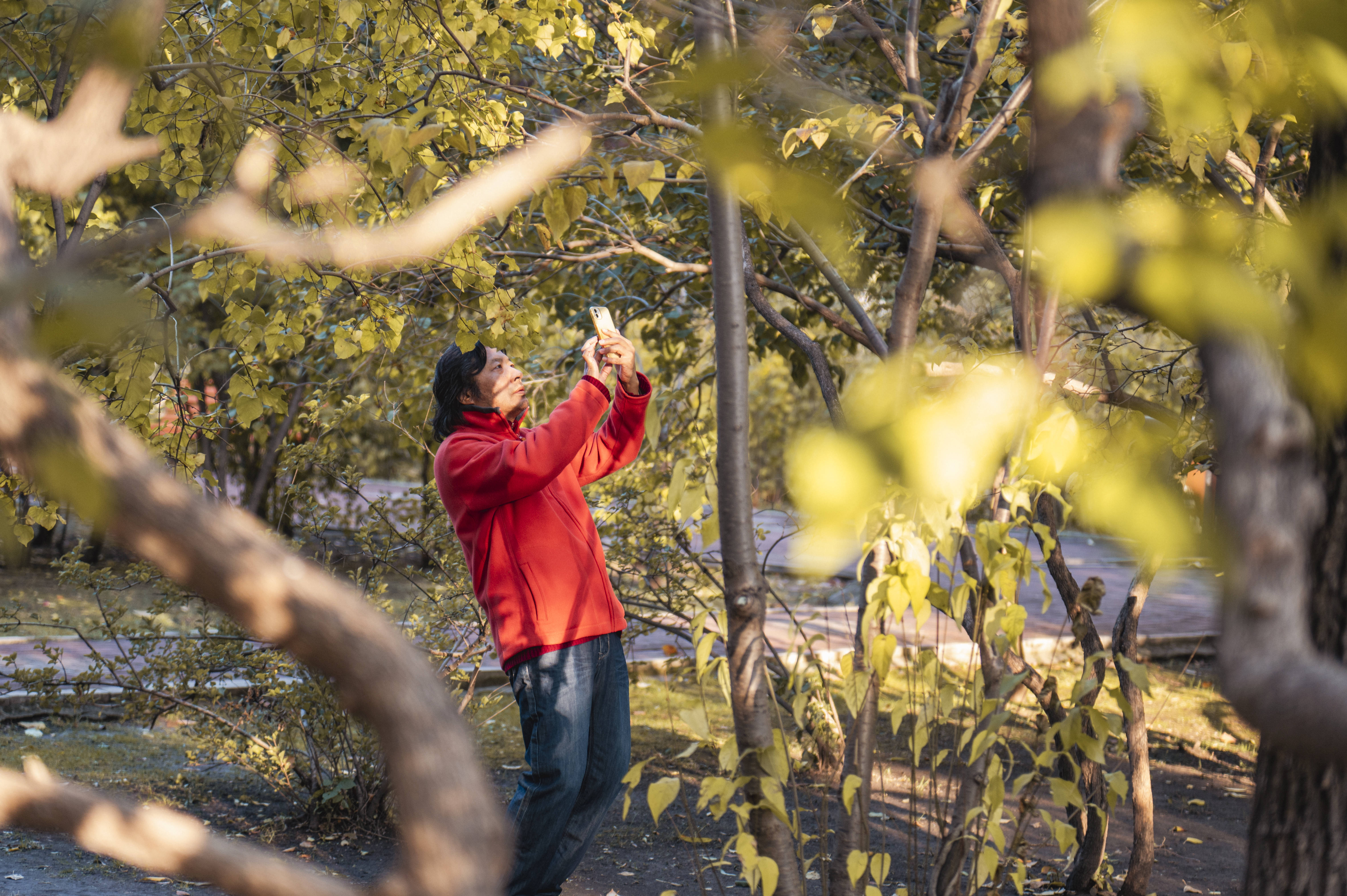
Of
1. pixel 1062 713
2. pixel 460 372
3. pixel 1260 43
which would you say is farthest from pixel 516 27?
pixel 1260 43

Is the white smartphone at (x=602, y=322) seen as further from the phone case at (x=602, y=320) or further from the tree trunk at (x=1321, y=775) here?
the tree trunk at (x=1321, y=775)

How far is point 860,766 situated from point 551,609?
3.76ft

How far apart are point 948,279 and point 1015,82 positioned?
2772 mm

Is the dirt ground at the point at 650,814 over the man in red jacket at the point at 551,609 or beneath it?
beneath

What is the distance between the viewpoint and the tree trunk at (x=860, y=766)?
88.0 inches

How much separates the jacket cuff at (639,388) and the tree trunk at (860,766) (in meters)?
1.21

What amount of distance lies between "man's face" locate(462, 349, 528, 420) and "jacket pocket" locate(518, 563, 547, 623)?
0.59 metres

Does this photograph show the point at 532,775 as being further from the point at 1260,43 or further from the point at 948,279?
the point at 948,279

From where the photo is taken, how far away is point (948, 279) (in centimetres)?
644

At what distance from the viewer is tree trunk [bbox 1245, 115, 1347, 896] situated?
59.3 inches

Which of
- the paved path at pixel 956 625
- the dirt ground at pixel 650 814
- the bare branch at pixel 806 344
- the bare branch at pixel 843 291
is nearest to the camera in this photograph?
the bare branch at pixel 843 291

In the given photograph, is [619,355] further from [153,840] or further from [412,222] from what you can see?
[153,840]

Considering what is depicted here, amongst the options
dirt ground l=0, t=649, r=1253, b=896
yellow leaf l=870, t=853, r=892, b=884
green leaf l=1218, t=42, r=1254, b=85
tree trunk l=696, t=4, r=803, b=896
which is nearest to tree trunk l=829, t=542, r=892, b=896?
yellow leaf l=870, t=853, r=892, b=884

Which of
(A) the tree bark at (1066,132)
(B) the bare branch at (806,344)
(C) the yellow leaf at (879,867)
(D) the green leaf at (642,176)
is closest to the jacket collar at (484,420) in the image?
(B) the bare branch at (806,344)
